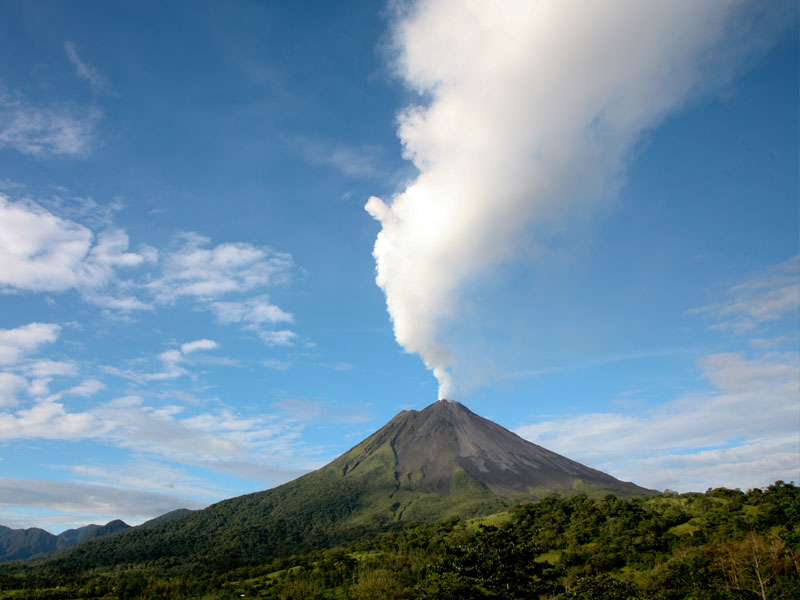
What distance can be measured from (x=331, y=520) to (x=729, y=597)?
541ft

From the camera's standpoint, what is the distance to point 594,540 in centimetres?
10012

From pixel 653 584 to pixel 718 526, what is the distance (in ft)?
95.8

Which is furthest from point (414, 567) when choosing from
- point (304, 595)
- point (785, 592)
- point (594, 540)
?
point (785, 592)

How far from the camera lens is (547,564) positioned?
6066cm

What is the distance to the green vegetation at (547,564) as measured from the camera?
5256 centimetres

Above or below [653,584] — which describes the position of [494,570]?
above

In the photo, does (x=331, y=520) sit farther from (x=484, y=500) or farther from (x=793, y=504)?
(x=793, y=504)

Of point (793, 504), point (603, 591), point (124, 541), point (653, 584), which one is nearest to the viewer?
point (603, 591)

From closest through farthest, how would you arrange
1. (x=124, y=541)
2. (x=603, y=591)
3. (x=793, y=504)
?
(x=603, y=591) → (x=793, y=504) → (x=124, y=541)

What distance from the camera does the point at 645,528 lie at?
315ft

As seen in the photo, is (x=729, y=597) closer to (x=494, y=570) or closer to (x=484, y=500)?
(x=494, y=570)

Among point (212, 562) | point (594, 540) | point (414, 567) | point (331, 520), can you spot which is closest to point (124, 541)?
point (212, 562)

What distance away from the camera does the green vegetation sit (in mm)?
52562

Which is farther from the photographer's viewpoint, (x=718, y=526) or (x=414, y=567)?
(x=414, y=567)
